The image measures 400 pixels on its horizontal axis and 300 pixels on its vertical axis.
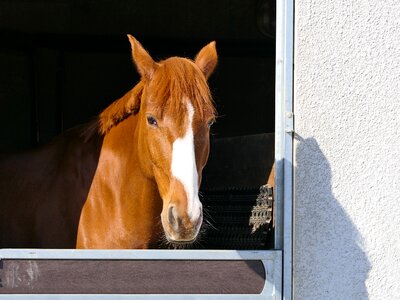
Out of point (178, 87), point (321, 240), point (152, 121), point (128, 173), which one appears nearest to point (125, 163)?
point (128, 173)

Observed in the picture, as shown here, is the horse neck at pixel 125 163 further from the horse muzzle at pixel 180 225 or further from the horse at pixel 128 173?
the horse muzzle at pixel 180 225

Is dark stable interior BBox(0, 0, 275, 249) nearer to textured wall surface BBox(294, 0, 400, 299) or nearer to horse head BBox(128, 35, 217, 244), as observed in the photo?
textured wall surface BBox(294, 0, 400, 299)

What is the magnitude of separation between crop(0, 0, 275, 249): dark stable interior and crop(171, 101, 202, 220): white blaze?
3.34m

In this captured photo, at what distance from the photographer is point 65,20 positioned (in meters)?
6.09

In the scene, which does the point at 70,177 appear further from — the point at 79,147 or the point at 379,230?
the point at 379,230

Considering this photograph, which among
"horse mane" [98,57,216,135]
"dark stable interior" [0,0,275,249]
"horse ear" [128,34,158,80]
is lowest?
"horse mane" [98,57,216,135]

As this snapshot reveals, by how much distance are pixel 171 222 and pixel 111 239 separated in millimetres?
719

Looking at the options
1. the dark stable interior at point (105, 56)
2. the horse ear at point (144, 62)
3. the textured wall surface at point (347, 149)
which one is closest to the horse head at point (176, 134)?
the horse ear at point (144, 62)

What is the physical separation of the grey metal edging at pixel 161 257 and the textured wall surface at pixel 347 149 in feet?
0.41

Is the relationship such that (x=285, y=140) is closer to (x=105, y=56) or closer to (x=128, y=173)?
(x=128, y=173)

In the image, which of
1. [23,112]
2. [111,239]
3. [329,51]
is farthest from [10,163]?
[23,112]

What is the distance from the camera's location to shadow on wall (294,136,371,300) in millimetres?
2910

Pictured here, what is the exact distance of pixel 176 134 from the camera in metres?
2.70

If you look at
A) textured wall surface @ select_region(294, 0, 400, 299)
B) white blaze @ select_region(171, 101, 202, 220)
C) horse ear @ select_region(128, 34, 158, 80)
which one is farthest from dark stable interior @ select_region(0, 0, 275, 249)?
white blaze @ select_region(171, 101, 202, 220)
